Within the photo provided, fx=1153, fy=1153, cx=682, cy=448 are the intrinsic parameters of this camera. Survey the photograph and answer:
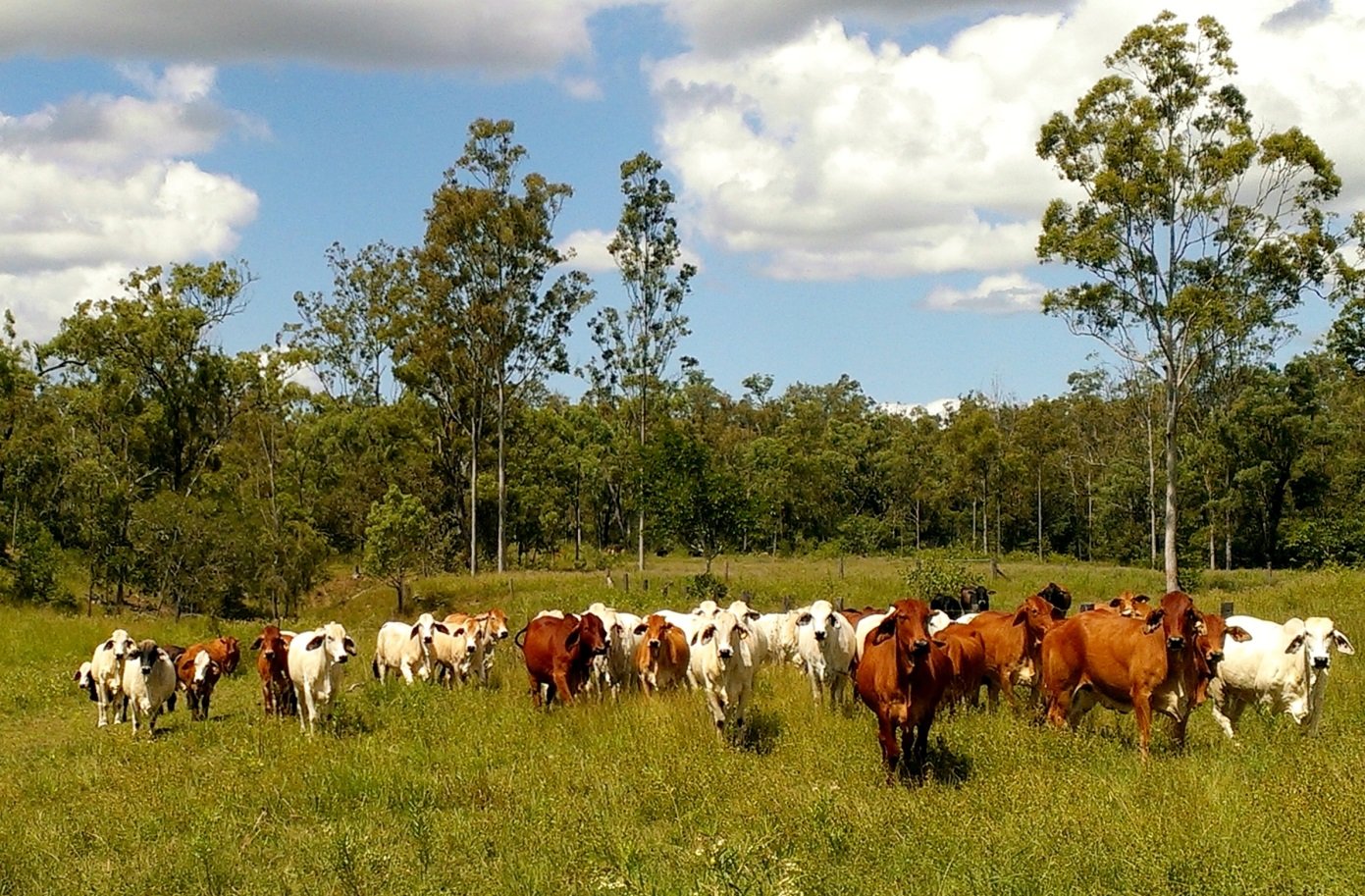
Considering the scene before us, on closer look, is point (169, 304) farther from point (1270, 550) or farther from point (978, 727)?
point (1270, 550)

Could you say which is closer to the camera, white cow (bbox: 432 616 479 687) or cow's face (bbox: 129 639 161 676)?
cow's face (bbox: 129 639 161 676)

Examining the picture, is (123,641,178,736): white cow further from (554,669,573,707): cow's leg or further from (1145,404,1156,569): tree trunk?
(1145,404,1156,569): tree trunk

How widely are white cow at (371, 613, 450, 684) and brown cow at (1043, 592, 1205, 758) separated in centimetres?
993

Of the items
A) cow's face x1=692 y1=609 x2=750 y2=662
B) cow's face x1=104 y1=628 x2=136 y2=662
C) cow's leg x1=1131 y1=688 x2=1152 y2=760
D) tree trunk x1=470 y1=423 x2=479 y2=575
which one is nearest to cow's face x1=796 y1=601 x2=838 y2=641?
cow's face x1=692 y1=609 x2=750 y2=662

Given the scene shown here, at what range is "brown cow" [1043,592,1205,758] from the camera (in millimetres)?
11000

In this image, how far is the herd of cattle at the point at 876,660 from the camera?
10820 millimetres

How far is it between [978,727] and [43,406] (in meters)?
44.8

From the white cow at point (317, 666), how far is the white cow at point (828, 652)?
19.0 ft

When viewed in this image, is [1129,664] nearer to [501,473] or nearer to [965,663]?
[965,663]

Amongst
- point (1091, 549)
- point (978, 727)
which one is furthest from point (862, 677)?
point (1091, 549)

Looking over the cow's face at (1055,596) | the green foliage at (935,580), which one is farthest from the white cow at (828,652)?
the green foliage at (935,580)

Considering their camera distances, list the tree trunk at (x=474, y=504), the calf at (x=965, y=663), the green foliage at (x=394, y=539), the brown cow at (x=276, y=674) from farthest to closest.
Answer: the tree trunk at (x=474, y=504) → the green foliage at (x=394, y=539) → the brown cow at (x=276, y=674) → the calf at (x=965, y=663)

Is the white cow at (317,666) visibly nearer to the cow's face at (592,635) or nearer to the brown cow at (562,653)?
the brown cow at (562,653)

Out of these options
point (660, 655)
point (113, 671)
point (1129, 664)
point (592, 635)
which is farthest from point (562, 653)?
point (1129, 664)
